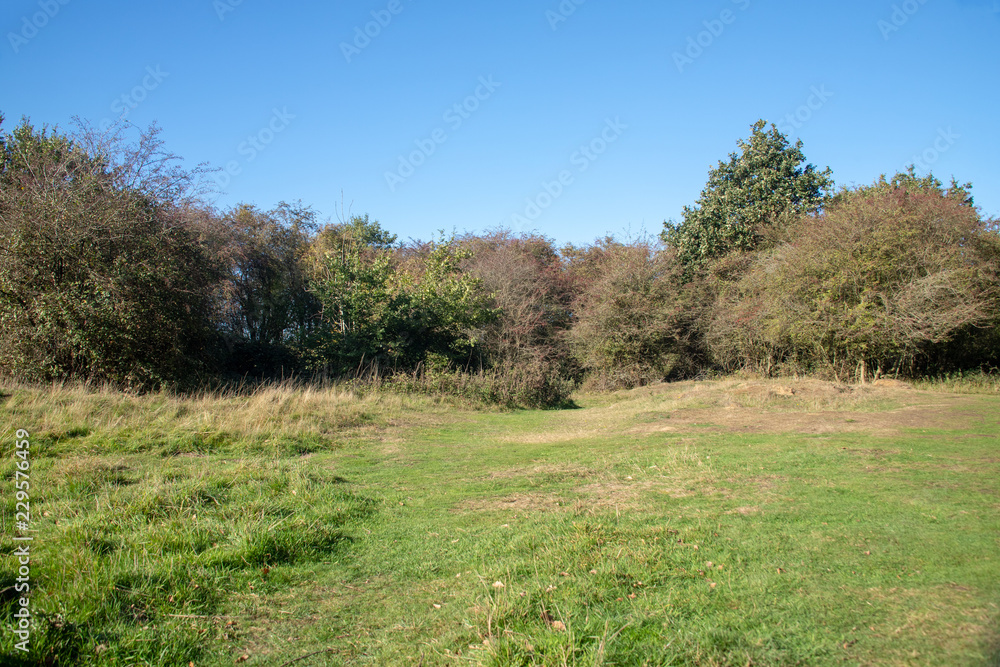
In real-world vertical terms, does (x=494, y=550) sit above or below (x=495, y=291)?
below

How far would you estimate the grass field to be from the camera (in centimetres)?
330

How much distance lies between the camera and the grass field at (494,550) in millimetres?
3305

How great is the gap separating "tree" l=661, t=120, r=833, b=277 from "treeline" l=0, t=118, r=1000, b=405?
0.34 ft

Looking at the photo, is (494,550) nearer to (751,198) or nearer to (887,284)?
(887,284)

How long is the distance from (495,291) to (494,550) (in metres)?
22.2

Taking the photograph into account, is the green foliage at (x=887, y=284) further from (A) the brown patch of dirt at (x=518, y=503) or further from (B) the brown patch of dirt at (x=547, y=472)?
(A) the brown patch of dirt at (x=518, y=503)

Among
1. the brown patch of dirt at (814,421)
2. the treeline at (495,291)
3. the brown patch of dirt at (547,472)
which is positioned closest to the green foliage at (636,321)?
the treeline at (495,291)

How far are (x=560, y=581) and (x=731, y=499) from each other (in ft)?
9.93

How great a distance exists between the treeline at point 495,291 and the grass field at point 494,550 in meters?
5.52

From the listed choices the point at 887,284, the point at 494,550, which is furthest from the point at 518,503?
the point at 887,284

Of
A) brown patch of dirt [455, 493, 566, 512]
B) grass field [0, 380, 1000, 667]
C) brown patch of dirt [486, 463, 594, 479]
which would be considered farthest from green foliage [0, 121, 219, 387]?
brown patch of dirt [455, 493, 566, 512]

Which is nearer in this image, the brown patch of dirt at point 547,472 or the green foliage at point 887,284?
the brown patch of dirt at point 547,472

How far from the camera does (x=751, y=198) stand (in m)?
27.9

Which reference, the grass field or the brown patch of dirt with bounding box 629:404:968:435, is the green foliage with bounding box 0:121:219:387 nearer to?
the grass field
